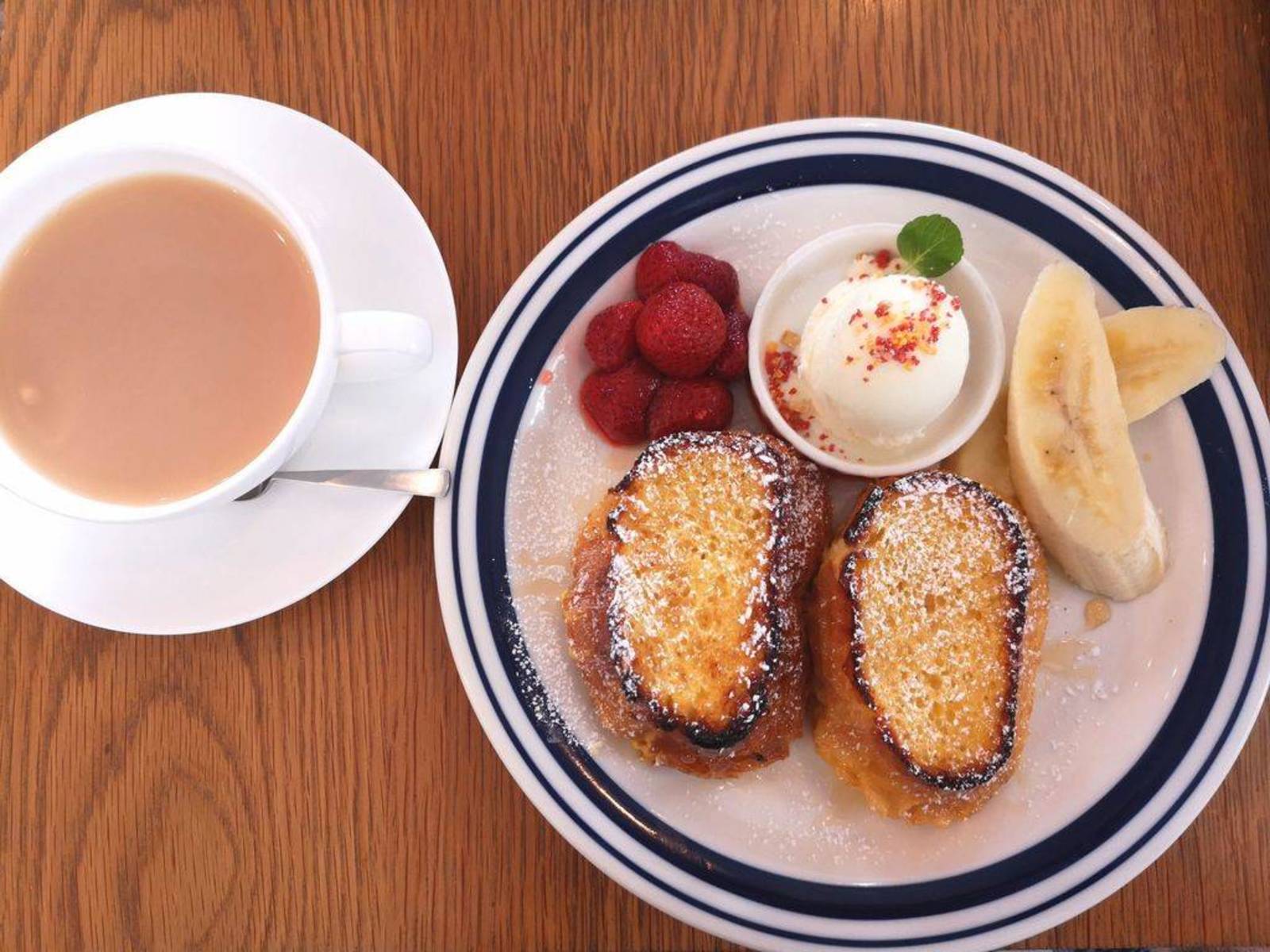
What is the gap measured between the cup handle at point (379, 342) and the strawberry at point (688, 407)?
1.03 feet

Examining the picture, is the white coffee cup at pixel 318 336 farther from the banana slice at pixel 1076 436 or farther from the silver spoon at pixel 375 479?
the banana slice at pixel 1076 436

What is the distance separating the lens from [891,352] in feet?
3.87

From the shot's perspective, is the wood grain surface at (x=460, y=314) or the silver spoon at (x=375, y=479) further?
the wood grain surface at (x=460, y=314)

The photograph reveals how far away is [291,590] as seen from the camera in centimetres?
120

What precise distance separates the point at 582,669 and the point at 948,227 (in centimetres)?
67

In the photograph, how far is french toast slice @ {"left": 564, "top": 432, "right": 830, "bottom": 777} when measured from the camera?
118 cm

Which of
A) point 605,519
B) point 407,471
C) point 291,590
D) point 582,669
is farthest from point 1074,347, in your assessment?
point 291,590

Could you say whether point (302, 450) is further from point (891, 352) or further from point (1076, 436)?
point (1076, 436)

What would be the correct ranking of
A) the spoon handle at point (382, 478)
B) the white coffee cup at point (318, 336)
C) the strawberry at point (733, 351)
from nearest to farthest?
the white coffee cup at point (318, 336) < the spoon handle at point (382, 478) < the strawberry at point (733, 351)

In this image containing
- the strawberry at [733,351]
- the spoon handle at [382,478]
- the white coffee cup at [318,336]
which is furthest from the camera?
the strawberry at [733,351]

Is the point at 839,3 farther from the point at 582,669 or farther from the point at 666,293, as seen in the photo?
the point at 582,669

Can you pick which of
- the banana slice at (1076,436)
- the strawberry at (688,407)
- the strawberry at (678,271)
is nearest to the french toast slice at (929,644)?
the banana slice at (1076,436)

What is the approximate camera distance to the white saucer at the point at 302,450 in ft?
3.94

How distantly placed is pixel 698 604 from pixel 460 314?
0.49 m
